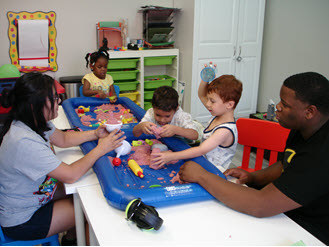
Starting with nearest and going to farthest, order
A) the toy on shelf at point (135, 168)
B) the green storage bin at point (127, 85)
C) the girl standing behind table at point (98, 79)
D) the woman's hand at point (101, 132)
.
Result: the toy on shelf at point (135, 168)
the woman's hand at point (101, 132)
the girl standing behind table at point (98, 79)
the green storage bin at point (127, 85)

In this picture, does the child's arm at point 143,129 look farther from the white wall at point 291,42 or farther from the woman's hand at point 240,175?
the white wall at point 291,42

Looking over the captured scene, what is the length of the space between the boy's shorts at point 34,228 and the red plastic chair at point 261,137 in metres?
1.18

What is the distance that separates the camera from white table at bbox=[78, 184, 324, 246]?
1027 mm

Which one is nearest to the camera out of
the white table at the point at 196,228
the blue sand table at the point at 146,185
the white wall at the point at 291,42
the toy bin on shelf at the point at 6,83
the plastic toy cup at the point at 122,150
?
the white table at the point at 196,228

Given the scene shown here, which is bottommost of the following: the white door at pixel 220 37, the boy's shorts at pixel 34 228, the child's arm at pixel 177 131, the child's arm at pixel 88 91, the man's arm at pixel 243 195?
the boy's shorts at pixel 34 228

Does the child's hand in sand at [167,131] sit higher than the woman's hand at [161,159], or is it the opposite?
the child's hand in sand at [167,131]

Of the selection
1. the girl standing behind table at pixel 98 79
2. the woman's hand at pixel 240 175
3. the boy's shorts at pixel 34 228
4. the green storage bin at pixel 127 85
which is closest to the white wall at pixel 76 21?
the green storage bin at pixel 127 85

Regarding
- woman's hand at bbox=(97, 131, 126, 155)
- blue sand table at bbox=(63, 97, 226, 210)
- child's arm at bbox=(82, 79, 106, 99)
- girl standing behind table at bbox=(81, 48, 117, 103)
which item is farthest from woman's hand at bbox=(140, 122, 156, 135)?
girl standing behind table at bbox=(81, 48, 117, 103)

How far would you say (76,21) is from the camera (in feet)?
13.3

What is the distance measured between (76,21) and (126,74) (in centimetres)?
95

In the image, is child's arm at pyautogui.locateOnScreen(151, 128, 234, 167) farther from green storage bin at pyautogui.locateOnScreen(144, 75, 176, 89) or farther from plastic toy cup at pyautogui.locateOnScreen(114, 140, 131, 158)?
green storage bin at pyautogui.locateOnScreen(144, 75, 176, 89)

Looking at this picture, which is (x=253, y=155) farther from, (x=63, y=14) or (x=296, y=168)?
(x=63, y=14)

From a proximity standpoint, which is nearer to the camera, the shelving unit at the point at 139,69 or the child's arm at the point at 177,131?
the child's arm at the point at 177,131

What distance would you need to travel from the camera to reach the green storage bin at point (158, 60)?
426 centimetres
